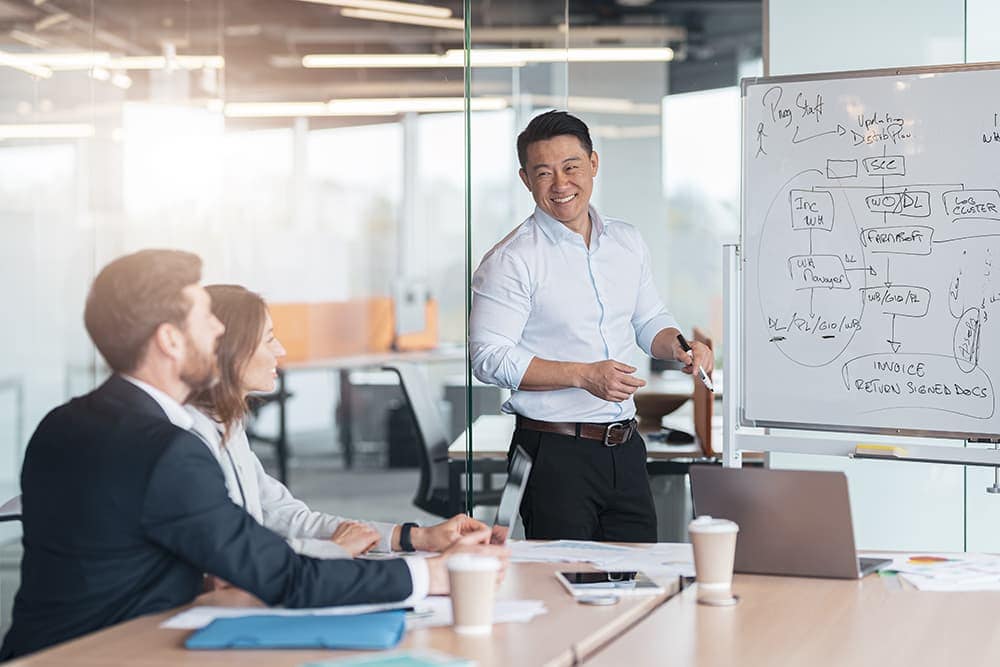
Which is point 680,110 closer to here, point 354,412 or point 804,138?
point 354,412

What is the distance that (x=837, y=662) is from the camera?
5.72 ft

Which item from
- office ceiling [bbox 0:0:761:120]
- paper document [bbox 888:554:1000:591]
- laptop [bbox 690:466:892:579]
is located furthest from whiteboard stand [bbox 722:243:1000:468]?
office ceiling [bbox 0:0:761:120]

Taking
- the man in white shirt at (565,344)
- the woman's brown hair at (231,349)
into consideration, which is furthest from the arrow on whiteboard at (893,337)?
the woman's brown hair at (231,349)

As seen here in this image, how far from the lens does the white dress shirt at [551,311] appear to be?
3.21 metres

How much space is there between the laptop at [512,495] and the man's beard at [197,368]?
68 centimetres

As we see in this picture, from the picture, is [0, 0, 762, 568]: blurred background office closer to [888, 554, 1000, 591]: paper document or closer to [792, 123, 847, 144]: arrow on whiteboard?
[792, 123, 847, 144]: arrow on whiteboard

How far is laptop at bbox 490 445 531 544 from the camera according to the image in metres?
2.44

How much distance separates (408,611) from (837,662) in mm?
647

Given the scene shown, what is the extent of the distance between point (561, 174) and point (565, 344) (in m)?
0.44

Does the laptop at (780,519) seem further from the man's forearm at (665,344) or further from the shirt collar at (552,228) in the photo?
the shirt collar at (552,228)

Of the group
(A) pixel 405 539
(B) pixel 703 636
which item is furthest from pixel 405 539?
(B) pixel 703 636

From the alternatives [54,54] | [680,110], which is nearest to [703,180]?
[680,110]

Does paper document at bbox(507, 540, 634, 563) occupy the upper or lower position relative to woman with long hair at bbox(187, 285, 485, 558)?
lower

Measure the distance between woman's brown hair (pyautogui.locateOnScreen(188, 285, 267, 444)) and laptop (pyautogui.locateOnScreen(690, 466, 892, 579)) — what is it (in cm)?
83
